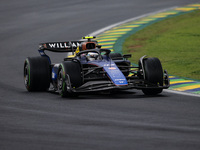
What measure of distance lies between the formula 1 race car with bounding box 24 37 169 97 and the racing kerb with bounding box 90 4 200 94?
1808mm

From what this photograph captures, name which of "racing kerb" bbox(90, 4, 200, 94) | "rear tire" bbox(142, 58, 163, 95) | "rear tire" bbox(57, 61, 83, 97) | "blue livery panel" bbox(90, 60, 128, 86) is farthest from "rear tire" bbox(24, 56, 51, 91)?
"racing kerb" bbox(90, 4, 200, 94)

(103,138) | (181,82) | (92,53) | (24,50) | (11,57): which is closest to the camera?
(103,138)

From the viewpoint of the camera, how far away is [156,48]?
2188 centimetres

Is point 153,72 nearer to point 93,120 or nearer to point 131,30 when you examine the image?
point 93,120

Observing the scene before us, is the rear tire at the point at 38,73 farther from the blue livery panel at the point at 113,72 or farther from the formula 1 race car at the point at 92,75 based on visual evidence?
the blue livery panel at the point at 113,72

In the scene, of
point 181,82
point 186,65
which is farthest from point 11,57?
point 181,82

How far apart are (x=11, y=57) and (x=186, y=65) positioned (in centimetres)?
753

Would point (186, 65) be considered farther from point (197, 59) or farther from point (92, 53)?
point (92, 53)

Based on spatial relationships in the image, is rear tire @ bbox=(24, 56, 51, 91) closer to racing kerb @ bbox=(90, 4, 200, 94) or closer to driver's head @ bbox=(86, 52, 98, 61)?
driver's head @ bbox=(86, 52, 98, 61)

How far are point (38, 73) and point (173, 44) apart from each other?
10451mm

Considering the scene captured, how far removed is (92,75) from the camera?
12.7m

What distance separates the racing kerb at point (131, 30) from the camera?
14999 millimetres

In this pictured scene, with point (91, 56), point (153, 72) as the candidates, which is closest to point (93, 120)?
point (153, 72)

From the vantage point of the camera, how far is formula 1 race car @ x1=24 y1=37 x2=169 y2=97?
11.8m
